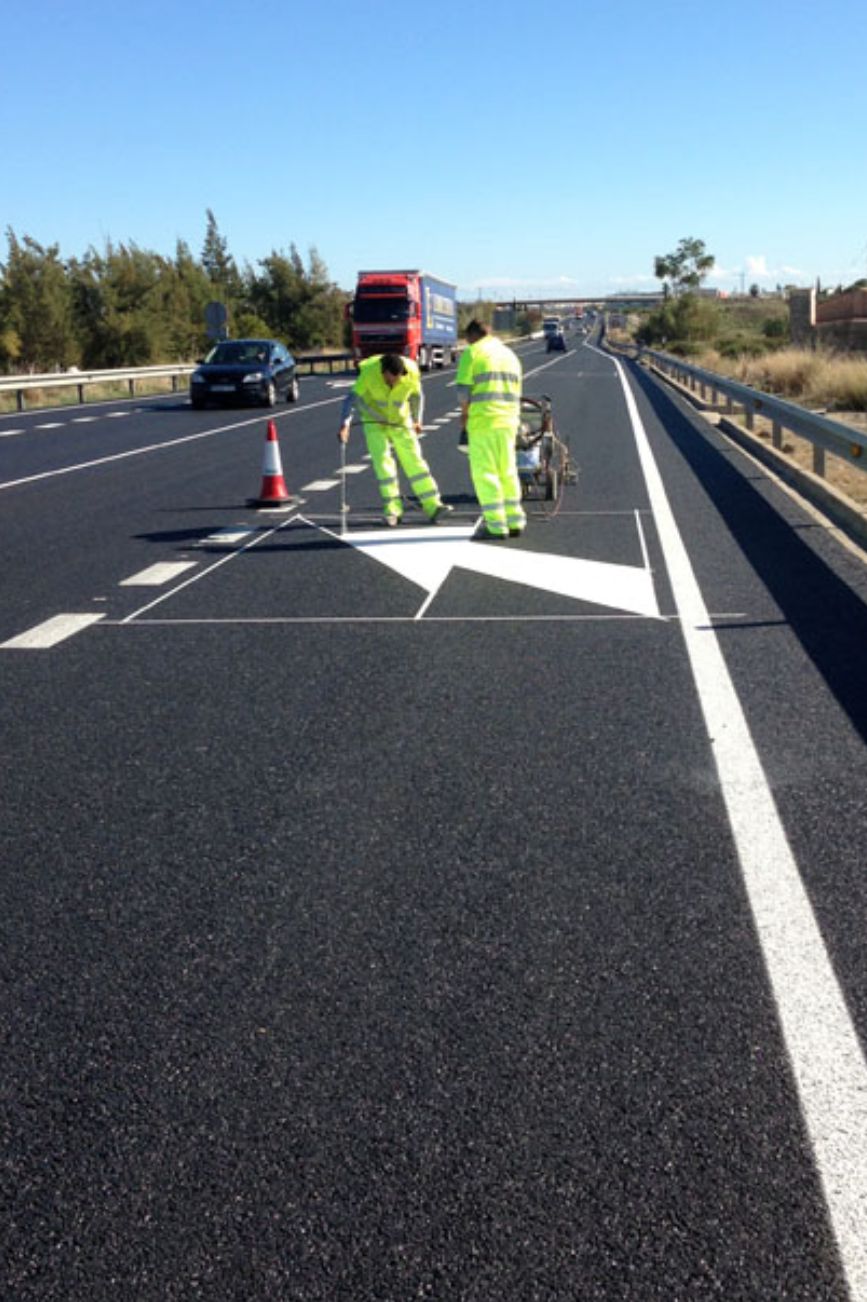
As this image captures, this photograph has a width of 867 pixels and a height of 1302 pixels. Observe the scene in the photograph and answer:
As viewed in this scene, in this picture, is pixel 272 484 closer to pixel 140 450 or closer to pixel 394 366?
pixel 394 366

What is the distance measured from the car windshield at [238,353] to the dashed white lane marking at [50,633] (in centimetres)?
2421

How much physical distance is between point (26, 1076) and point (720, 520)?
9.85 meters

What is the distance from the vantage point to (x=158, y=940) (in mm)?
4078

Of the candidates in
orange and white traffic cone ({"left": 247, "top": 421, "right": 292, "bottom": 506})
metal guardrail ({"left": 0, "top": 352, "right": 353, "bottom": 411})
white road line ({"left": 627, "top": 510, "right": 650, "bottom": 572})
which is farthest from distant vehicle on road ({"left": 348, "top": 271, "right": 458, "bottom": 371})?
white road line ({"left": 627, "top": 510, "right": 650, "bottom": 572})

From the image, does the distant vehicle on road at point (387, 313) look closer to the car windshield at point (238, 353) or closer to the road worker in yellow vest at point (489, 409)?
the car windshield at point (238, 353)

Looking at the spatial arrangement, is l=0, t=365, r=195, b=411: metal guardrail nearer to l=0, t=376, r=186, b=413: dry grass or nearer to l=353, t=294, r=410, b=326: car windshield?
l=0, t=376, r=186, b=413: dry grass

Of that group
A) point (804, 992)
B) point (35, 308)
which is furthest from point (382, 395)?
point (35, 308)

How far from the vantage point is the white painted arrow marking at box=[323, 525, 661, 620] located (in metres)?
9.13

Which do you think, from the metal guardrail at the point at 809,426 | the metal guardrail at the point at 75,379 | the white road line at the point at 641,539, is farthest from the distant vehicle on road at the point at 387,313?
the white road line at the point at 641,539

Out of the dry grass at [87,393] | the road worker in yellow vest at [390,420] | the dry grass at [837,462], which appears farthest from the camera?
the dry grass at [87,393]

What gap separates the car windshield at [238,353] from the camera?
32219mm

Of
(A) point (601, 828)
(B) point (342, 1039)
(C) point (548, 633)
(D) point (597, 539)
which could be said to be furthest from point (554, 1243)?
(D) point (597, 539)

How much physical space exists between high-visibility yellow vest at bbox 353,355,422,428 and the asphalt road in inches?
132

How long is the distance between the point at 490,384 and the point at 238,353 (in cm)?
2267
